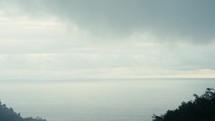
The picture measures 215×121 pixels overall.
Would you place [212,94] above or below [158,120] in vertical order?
above

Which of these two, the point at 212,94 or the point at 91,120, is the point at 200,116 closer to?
the point at 212,94

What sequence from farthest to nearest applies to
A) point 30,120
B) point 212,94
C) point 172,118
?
point 30,120, point 212,94, point 172,118

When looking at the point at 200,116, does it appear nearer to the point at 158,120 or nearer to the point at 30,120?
the point at 158,120

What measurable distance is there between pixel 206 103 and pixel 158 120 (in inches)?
212

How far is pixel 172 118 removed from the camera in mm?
36875

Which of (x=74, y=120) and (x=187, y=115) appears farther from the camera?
(x=74, y=120)

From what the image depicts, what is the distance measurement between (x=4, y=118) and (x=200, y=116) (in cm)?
3722

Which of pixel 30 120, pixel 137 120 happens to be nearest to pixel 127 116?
pixel 137 120

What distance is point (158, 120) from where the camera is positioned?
40.4 meters

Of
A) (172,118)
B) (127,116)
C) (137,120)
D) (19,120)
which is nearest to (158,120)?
(172,118)

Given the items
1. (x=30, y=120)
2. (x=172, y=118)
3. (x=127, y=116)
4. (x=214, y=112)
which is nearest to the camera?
(x=214, y=112)

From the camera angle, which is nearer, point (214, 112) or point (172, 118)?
point (214, 112)

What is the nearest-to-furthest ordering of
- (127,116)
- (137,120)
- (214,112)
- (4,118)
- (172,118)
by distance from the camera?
(214,112) → (172,118) → (4,118) → (137,120) → (127,116)

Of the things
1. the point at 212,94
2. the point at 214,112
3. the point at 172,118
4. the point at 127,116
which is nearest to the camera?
the point at 214,112
